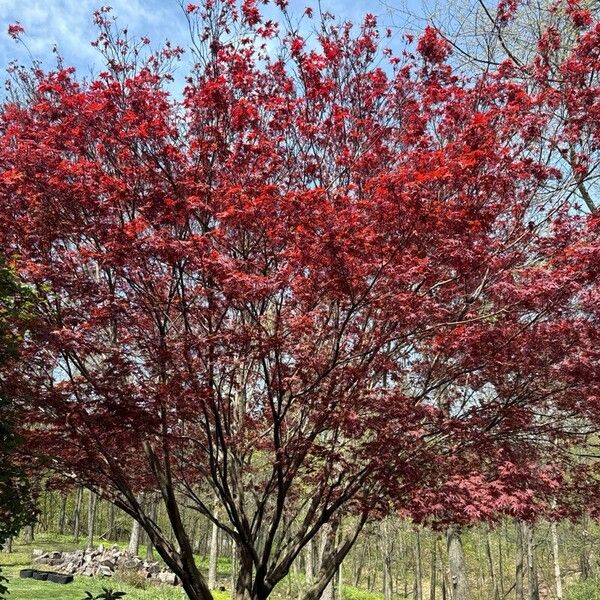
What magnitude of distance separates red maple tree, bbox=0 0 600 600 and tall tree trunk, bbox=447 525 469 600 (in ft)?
20.1

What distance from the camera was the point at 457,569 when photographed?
39.2ft

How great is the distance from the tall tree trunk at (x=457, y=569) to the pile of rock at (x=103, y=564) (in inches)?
436

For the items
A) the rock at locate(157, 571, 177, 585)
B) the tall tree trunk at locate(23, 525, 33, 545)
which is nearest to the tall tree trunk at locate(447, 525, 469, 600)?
the rock at locate(157, 571, 177, 585)

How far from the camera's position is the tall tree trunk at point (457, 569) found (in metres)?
11.8

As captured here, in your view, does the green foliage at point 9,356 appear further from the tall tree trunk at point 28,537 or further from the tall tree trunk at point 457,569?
the tall tree trunk at point 28,537

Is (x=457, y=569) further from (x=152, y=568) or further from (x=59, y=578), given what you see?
(x=152, y=568)

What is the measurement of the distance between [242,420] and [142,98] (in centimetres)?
353

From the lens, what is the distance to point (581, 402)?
6.12 meters

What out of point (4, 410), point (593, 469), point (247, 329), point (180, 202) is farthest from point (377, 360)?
point (593, 469)

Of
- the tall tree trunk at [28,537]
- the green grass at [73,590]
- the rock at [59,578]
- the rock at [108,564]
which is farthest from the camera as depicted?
the tall tree trunk at [28,537]

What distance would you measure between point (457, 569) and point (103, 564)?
43.6 ft

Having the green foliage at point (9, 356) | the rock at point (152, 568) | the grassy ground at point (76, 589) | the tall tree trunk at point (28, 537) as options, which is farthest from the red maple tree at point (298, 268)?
the tall tree trunk at point (28, 537)

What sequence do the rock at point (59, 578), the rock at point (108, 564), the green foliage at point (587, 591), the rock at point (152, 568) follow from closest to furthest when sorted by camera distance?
the rock at point (59, 578), the green foliage at point (587, 591), the rock at point (108, 564), the rock at point (152, 568)

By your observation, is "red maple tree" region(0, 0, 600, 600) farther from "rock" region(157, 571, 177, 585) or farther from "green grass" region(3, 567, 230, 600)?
"rock" region(157, 571, 177, 585)
